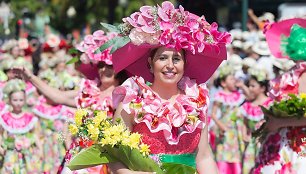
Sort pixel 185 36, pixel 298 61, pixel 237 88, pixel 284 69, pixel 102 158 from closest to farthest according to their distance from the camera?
pixel 102 158
pixel 185 36
pixel 298 61
pixel 284 69
pixel 237 88

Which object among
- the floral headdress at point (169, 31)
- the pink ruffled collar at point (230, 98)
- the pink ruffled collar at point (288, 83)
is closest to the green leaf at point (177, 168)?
the floral headdress at point (169, 31)

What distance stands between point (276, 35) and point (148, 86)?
293 cm

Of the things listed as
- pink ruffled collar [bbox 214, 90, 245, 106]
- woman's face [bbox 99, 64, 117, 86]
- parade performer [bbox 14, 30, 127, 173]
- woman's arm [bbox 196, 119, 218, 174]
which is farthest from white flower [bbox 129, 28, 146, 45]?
pink ruffled collar [bbox 214, 90, 245, 106]

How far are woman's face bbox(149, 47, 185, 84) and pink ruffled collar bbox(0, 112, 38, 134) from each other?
468cm

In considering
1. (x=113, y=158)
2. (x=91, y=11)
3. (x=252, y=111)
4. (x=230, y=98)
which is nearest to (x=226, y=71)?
(x=230, y=98)

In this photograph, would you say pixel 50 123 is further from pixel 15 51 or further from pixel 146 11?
pixel 146 11

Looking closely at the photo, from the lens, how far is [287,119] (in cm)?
960

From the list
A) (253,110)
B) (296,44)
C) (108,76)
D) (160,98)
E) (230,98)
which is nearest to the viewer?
(160,98)

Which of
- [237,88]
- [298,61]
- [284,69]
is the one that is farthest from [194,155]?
[237,88]

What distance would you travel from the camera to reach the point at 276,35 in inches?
400

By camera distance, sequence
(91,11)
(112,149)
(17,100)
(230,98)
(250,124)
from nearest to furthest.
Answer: (112,149) < (17,100) < (250,124) < (230,98) < (91,11)

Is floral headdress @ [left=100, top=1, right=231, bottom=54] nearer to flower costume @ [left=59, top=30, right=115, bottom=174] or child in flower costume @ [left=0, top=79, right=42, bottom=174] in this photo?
flower costume @ [left=59, top=30, right=115, bottom=174]

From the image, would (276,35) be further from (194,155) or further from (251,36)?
(251,36)

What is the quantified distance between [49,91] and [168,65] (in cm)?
321
